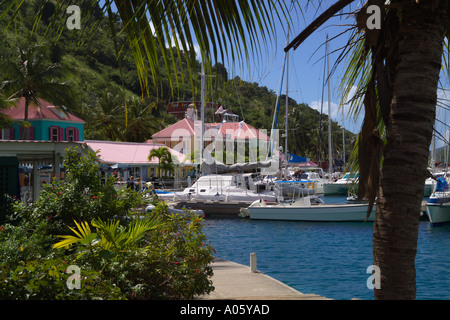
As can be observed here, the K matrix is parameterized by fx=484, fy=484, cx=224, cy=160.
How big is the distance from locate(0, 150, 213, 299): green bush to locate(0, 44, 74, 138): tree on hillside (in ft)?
117

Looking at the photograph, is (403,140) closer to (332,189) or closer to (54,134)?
(54,134)

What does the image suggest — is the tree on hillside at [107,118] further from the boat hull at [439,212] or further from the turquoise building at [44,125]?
the boat hull at [439,212]

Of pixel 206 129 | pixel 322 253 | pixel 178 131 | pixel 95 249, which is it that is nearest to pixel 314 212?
pixel 322 253

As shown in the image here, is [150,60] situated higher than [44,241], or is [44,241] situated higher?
[150,60]

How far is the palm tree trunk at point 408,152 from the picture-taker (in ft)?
11.3

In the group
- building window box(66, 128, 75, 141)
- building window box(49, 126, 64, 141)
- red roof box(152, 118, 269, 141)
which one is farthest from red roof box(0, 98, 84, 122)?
red roof box(152, 118, 269, 141)

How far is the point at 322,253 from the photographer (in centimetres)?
2314

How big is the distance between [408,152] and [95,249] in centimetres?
368

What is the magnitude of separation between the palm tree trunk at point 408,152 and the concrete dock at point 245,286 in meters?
5.92

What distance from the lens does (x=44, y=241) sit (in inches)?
288

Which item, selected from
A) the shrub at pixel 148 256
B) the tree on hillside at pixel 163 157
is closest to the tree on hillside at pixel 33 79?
the tree on hillside at pixel 163 157

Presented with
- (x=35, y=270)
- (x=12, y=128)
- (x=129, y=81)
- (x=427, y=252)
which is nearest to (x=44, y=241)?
(x=35, y=270)
